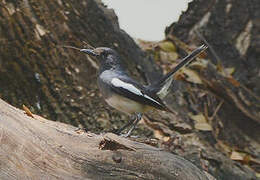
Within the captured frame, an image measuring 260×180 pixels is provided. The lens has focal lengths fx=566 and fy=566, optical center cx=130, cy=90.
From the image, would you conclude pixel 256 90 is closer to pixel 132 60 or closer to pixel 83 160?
pixel 132 60

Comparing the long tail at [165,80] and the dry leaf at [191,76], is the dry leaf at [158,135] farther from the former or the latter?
the dry leaf at [191,76]

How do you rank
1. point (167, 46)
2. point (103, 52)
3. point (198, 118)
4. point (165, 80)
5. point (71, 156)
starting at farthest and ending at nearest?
1. point (167, 46)
2. point (198, 118)
3. point (103, 52)
4. point (165, 80)
5. point (71, 156)

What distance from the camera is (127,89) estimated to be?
3.82m

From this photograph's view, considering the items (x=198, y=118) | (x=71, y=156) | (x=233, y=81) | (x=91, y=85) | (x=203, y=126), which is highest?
(x=233, y=81)

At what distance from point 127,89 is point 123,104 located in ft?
0.37

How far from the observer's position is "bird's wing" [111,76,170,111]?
12.4 feet

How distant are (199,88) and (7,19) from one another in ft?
6.20

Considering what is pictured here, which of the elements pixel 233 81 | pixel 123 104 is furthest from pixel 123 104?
pixel 233 81

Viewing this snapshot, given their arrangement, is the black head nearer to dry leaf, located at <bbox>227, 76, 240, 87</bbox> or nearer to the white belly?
the white belly

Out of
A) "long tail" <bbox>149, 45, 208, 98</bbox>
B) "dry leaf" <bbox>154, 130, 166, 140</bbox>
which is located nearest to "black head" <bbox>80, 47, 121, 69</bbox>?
"long tail" <bbox>149, 45, 208, 98</bbox>

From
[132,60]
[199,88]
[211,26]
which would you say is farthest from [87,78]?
[211,26]

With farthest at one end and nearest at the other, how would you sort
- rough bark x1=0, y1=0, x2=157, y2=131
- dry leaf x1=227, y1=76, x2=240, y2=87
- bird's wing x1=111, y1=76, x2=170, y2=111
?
1. dry leaf x1=227, y1=76, x2=240, y2=87
2. rough bark x1=0, y1=0, x2=157, y2=131
3. bird's wing x1=111, y1=76, x2=170, y2=111

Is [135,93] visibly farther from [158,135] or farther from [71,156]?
[71,156]

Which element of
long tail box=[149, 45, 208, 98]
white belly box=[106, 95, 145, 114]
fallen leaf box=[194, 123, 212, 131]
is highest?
fallen leaf box=[194, 123, 212, 131]
